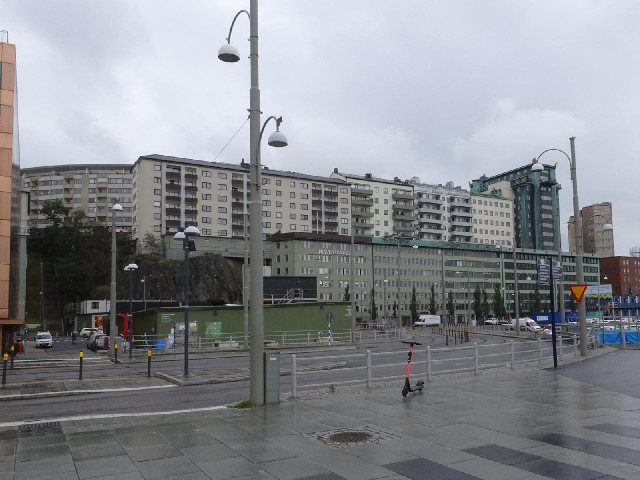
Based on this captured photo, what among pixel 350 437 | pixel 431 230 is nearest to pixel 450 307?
pixel 431 230

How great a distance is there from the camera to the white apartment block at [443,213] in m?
133

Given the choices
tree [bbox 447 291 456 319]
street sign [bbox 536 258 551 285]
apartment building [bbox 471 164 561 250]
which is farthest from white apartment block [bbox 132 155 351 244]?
street sign [bbox 536 258 551 285]

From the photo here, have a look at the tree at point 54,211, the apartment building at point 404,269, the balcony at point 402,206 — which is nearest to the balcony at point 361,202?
the balcony at point 402,206

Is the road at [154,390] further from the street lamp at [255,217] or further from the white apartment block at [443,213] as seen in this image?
the white apartment block at [443,213]

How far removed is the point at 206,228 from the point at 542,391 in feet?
307

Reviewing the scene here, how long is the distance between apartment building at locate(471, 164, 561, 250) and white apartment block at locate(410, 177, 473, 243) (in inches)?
481

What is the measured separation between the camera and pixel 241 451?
8031mm

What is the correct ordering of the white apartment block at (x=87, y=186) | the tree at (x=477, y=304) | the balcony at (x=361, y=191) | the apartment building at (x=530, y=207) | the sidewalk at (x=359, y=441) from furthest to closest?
the apartment building at (x=530, y=207)
the white apartment block at (x=87, y=186)
the balcony at (x=361, y=191)
the tree at (x=477, y=304)
the sidewalk at (x=359, y=441)

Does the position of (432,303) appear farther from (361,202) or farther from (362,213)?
(361,202)

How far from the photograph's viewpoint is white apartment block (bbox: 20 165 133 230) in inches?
5408

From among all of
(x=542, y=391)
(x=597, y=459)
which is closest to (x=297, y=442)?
(x=597, y=459)

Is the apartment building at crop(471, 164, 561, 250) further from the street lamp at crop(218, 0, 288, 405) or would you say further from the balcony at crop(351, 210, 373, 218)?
the street lamp at crop(218, 0, 288, 405)

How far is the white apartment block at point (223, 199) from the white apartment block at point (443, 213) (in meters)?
22.5

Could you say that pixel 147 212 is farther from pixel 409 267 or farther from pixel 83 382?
pixel 83 382
